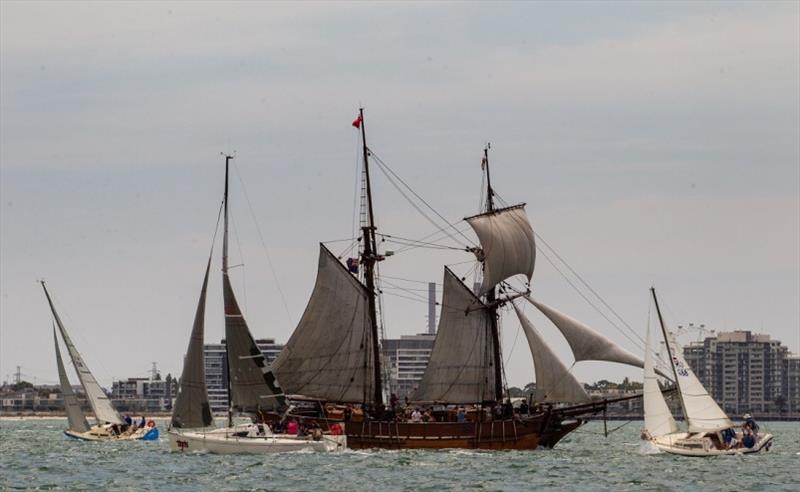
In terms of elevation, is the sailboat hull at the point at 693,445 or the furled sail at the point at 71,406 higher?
the furled sail at the point at 71,406

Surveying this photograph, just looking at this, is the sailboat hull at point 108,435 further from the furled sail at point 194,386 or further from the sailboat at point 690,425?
the sailboat at point 690,425

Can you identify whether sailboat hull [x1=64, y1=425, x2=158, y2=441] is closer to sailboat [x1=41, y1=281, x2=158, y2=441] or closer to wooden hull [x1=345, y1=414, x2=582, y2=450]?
sailboat [x1=41, y1=281, x2=158, y2=441]

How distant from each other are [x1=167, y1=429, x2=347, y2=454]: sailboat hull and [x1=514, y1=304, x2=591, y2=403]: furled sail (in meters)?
15.1

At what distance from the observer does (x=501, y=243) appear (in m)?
103

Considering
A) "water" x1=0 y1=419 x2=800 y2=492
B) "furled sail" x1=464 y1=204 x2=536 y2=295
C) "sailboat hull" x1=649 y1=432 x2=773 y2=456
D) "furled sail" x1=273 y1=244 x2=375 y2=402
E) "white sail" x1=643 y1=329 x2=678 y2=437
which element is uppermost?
"furled sail" x1=464 y1=204 x2=536 y2=295

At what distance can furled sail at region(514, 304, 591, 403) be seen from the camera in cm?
10162

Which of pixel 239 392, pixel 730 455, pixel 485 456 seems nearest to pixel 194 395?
pixel 239 392

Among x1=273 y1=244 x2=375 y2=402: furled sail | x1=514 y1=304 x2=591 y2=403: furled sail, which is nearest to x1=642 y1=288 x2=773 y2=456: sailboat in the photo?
x1=514 y1=304 x2=591 y2=403: furled sail

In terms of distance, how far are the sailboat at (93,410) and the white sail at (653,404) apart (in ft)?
130

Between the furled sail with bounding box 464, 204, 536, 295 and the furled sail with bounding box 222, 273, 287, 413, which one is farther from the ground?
the furled sail with bounding box 464, 204, 536, 295

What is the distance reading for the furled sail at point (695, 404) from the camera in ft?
320

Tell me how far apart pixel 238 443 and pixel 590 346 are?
21.9m

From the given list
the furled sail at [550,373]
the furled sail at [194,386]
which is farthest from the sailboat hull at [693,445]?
the furled sail at [194,386]

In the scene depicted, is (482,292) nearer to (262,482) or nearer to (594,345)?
(594,345)
